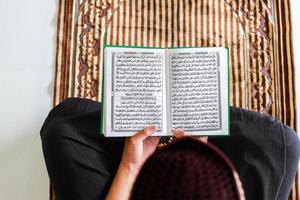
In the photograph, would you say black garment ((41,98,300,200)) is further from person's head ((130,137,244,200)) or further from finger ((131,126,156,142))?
person's head ((130,137,244,200))

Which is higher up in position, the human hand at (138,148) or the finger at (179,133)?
the finger at (179,133)

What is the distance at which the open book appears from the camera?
2.73 feet

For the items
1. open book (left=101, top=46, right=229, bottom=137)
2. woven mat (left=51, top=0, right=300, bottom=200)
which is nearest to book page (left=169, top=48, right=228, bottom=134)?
open book (left=101, top=46, right=229, bottom=137)

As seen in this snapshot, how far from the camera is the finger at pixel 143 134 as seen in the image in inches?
Answer: 32.1

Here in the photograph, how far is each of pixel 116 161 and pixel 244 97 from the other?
425 mm

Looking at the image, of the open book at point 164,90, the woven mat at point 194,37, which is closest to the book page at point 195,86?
the open book at point 164,90

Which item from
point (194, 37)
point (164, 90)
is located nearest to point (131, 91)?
point (164, 90)

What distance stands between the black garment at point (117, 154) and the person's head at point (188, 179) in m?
0.35

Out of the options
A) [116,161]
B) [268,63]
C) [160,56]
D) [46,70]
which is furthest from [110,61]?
[268,63]

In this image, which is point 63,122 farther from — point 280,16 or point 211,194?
point 280,16

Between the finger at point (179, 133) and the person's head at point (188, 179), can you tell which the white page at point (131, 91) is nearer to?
the finger at point (179, 133)

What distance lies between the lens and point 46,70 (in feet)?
3.71

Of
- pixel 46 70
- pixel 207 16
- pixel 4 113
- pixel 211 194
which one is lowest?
pixel 211 194

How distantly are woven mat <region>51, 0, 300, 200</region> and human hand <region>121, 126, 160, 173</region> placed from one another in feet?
0.99
